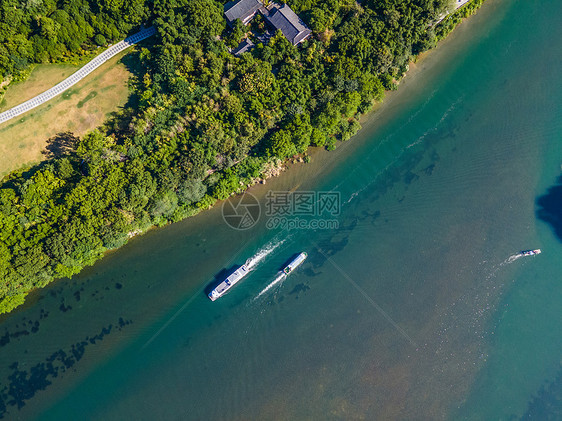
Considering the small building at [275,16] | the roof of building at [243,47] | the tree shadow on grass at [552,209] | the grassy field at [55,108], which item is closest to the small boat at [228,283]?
the grassy field at [55,108]

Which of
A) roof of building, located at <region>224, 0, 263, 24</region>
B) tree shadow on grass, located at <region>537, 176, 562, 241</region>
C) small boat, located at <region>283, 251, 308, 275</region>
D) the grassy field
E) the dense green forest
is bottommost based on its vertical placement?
tree shadow on grass, located at <region>537, 176, 562, 241</region>

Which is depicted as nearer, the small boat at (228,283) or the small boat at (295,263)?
the small boat at (228,283)

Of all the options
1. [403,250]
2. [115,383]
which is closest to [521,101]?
[403,250]

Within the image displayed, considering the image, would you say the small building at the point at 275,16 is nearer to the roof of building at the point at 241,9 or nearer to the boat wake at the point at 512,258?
the roof of building at the point at 241,9

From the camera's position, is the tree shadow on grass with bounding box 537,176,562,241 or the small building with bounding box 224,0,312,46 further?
the tree shadow on grass with bounding box 537,176,562,241

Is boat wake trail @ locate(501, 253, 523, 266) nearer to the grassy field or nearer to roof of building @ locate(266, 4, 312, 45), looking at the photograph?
roof of building @ locate(266, 4, 312, 45)

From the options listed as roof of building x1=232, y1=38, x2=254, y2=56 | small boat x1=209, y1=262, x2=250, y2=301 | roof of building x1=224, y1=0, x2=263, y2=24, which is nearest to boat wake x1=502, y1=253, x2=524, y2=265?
small boat x1=209, y1=262, x2=250, y2=301

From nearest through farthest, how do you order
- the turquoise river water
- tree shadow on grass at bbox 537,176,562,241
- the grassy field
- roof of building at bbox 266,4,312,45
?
1. roof of building at bbox 266,4,312,45
2. the turquoise river water
3. the grassy field
4. tree shadow on grass at bbox 537,176,562,241

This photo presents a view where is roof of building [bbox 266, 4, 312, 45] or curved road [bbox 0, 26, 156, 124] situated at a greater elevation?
curved road [bbox 0, 26, 156, 124]
